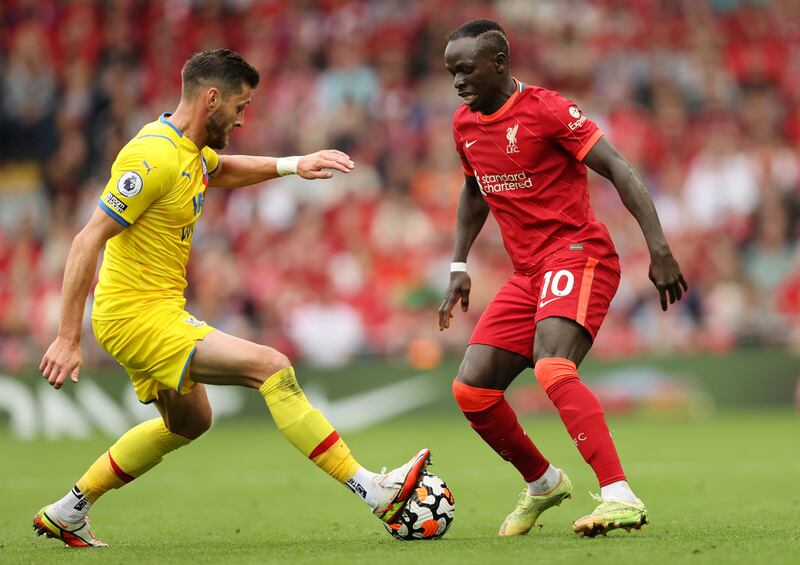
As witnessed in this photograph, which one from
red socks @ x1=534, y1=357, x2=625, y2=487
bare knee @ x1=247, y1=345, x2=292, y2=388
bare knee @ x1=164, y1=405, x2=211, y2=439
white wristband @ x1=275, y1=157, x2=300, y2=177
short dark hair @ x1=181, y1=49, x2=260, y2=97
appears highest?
short dark hair @ x1=181, y1=49, x2=260, y2=97

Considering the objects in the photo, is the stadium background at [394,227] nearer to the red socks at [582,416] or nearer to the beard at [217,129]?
the red socks at [582,416]

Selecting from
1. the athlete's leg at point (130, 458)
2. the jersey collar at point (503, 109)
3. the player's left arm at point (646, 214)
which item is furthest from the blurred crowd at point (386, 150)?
the player's left arm at point (646, 214)

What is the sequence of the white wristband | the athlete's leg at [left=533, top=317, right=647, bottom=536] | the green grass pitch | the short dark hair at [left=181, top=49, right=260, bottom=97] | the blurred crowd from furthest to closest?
1. the blurred crowd
2. the white wristband
3. the short dark hair at [left=181, top=49, right=260, bottom=97]
4. the athlete's leg at [left=533, top=317, right=647, bottom=536]
5. the green grass pitch

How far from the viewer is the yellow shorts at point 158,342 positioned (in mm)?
6332

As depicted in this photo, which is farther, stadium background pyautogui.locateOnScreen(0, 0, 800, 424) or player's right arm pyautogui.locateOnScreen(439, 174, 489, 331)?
stadium background pyautogui.locateOnScreen(0, 0, 800, 424)

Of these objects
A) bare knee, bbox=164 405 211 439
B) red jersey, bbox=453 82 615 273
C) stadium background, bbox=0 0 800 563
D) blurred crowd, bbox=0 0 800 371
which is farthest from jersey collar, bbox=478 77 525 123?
blurred crowd, bbox=0 0 800 371

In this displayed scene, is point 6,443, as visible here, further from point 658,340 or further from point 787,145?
point 787,145

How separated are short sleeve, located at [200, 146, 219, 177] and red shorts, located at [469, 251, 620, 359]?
67.2 inches

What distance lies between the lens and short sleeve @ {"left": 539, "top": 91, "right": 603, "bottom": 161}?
6453 mm

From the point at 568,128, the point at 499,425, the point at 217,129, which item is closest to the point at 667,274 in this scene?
the point at 568,128

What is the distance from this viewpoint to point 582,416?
6.26m

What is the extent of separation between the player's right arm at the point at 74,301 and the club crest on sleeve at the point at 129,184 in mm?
Result: 147

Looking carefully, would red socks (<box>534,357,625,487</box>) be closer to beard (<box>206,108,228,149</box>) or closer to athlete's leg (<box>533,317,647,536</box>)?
athlete's leg (<box>533,317,647,536</box>)

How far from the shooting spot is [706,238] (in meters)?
16.4
